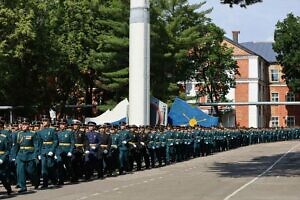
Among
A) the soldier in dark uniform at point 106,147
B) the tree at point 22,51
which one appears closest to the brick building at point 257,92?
the tree at point 22,51

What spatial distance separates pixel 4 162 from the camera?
664 inches

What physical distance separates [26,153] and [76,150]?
10.6 ft

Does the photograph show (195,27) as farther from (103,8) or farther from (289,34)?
(289,34)

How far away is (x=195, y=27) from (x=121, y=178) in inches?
1369

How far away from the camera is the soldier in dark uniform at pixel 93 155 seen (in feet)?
73.3

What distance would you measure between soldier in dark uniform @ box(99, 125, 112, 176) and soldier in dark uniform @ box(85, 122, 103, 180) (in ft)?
0.90

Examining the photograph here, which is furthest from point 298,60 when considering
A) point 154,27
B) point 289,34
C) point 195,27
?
point 154,27

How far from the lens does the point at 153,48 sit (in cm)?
4869

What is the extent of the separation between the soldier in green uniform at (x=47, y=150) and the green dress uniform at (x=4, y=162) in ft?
6.40

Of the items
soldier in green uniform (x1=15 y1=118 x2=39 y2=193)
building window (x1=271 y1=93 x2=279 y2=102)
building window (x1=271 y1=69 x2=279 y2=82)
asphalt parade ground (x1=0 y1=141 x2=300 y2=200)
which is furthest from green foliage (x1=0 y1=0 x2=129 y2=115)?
building window (x1=271 y1=69 x2=279 y2=82)

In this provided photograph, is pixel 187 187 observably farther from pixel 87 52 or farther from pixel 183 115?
pixel 87 52

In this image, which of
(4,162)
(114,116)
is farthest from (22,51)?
(4,162)

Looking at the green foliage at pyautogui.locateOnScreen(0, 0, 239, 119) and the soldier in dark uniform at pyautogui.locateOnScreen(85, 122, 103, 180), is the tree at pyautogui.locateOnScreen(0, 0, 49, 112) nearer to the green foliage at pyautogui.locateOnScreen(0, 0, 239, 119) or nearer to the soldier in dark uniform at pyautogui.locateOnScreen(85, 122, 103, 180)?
the green foliage at pyautogui.locateOnScreen(0, 0, 239, 119)

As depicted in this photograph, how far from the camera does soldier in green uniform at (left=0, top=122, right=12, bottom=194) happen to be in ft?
55.1
